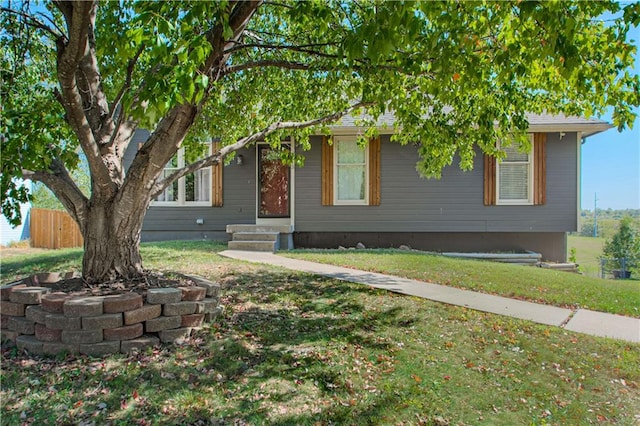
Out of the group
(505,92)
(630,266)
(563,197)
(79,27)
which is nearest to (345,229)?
(563,197)

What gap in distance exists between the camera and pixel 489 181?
38.0 ft

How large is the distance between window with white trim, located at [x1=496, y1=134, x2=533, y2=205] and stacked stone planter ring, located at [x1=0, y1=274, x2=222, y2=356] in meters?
10.0

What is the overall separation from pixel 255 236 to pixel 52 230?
9.43m

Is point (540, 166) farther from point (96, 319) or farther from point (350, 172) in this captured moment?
point (96, 319)

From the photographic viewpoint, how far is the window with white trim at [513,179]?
38.0 feet

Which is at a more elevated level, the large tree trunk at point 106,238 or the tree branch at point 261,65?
the tree branch at point 261,65

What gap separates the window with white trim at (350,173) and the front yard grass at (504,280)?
2739 mm

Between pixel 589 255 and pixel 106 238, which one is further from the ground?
pixel 106 238

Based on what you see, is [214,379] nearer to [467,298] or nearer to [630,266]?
[467,298]

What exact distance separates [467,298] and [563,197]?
7.62 m

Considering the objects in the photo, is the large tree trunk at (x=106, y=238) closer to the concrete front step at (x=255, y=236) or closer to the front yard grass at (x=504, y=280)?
the front yard grass at (x=504, y=280)

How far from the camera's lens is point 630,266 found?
14.3m

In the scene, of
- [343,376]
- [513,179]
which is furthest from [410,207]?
[343,376]

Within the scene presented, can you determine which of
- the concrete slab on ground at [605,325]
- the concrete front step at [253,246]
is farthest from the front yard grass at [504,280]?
the concrete front step at [253,246]
